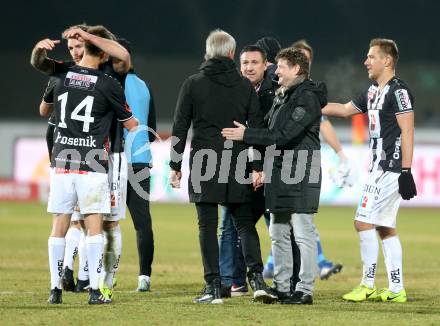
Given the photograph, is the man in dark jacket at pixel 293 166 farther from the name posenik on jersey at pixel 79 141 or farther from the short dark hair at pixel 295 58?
the name posenik on jersey at pixel 79 141

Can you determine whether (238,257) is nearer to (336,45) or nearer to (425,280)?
(425,280)

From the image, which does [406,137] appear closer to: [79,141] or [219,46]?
[219,46]

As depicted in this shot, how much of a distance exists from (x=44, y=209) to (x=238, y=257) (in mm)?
13345

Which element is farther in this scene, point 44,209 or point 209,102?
point 44,209

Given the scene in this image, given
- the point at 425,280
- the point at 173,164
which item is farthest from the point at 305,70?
the point at 425,280

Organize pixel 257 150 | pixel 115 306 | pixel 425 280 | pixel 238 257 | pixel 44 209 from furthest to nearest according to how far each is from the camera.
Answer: pixel 44 209
pixel 425 280
pixel 238 257
pixel 257 150
pixel 115 306

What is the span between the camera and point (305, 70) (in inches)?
330

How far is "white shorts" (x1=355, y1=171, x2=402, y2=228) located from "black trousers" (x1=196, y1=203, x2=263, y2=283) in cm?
114

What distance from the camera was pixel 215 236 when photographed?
27.5 ft

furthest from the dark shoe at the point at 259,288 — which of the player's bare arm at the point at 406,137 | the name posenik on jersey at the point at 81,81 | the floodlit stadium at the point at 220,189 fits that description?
the name posenik on jersey at the point at 81,81

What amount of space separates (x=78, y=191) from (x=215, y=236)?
4.08 feet

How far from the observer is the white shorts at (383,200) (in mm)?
8930

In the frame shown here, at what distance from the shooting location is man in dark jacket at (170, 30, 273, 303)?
8.31 metres

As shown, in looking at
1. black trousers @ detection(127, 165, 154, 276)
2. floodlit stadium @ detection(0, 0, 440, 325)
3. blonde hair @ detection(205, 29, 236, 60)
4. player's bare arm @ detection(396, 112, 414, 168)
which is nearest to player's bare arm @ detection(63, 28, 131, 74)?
floodlit stadium @ detection(0, 0, 440, 325)
